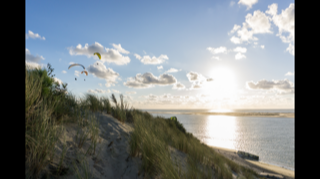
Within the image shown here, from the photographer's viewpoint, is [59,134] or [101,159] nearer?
[59,134]

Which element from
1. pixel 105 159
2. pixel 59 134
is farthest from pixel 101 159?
pixel 59 134

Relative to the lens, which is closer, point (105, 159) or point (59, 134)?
point (59, 134)

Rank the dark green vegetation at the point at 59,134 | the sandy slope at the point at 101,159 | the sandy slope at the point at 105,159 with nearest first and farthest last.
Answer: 1. the dark green vegetation at the point at 59,134
2. the sandy slope at the point at 101,159
3. the sandy slope at the point at 105,159

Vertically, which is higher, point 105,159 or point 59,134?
point 59,134

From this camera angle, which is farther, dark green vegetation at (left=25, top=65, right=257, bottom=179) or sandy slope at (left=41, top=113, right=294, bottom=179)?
sandy slope at (left=41, top=113, right=294, bottom=179)

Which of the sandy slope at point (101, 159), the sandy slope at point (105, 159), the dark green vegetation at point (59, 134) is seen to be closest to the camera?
the dark green vegetation at point (59, 134)

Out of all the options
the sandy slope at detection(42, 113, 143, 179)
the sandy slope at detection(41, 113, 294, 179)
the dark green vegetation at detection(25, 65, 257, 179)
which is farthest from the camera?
the sandy slope at detection(42, 113, 143, 179)

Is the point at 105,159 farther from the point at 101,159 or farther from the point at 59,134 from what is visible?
the point at 59,134

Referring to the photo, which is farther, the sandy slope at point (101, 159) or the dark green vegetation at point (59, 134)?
the sandy slope at point (101, 159)

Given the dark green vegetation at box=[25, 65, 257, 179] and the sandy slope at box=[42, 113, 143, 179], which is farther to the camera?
the sandy slope at box=[42, 113, 143, 179]

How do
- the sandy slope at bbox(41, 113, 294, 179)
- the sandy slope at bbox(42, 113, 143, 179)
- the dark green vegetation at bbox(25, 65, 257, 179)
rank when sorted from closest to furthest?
the dark green vegetation at bbox(25, 65, 257, 179)
the sandy slope at bbox(41, 113, 294, 179)
the sandy slope at bbox(42, 113, 143, 179)
